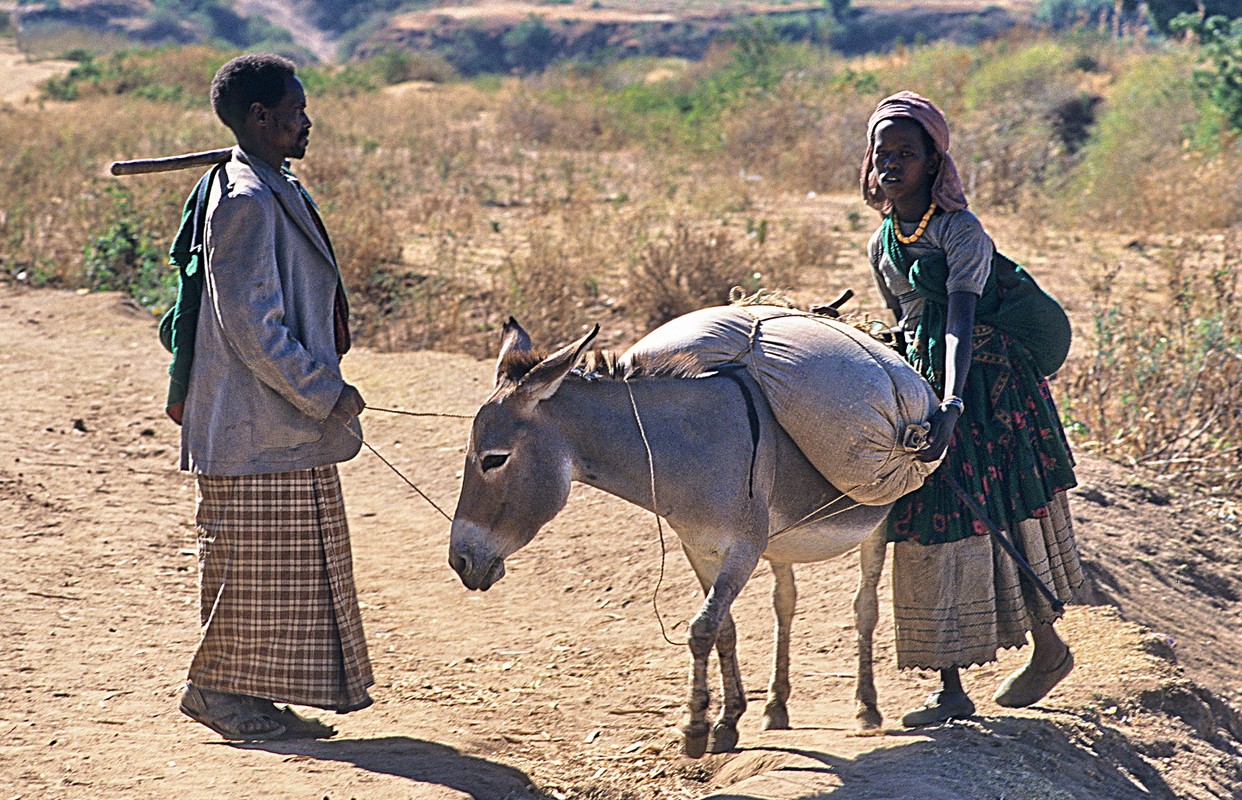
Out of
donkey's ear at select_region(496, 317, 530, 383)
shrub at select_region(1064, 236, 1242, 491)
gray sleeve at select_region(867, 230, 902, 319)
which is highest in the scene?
gray sleeve at select_region(867, 230, 902, 319)

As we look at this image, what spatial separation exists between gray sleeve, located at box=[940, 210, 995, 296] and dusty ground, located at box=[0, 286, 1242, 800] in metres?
1.31

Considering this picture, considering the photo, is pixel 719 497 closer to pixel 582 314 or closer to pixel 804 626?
pixel 804 626

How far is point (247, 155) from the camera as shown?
370 cm

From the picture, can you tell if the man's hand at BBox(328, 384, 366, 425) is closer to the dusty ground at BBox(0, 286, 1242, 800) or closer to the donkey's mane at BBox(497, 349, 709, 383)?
the donkey's mane at BBox(497, 349, 709, 383)

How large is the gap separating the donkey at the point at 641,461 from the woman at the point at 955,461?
54 cm

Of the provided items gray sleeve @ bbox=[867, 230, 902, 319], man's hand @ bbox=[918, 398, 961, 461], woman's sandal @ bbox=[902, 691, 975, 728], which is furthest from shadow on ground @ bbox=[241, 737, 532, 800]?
gray sleeve @ bbox=[867, 230, 902, 319]

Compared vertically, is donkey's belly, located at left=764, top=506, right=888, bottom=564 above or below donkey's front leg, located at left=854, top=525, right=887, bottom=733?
above

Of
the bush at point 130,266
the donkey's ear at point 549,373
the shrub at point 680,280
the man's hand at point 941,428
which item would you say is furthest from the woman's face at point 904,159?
the bush at point 130,266

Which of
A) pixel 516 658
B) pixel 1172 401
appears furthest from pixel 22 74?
pixel 516 658

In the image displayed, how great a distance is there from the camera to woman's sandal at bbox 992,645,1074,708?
4.18 metres

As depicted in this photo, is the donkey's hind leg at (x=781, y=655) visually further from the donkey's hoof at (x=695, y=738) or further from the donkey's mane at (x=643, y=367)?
the donkey's mane at (x=643, y=367)

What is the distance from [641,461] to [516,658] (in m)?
1.90

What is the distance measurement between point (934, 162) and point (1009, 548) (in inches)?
45.0

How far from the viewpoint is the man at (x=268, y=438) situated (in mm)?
3562
